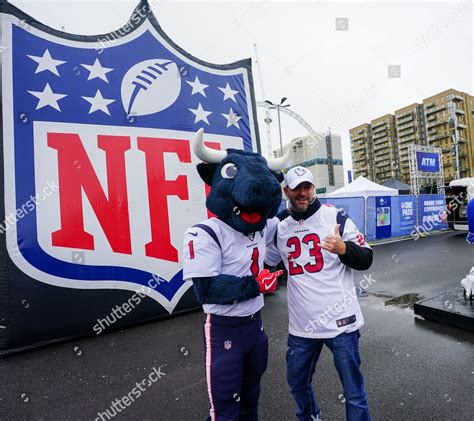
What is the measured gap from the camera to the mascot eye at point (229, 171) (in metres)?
1.75

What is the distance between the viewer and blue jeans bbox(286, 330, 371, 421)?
5.54ft

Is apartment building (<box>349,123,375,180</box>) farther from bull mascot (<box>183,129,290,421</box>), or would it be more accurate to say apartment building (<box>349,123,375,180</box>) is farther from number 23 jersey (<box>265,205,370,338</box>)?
bull mascot (<box>183,129,290,421</box>)

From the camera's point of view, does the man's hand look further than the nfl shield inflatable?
No

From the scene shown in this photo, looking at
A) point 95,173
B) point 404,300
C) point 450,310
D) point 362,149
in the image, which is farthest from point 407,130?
point 95,173

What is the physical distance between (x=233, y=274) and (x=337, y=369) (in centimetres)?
84

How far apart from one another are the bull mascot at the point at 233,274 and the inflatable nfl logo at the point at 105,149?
2927 mm

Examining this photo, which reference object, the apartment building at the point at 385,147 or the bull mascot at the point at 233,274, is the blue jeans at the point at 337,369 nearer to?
the bull mascot at the point at 233,274

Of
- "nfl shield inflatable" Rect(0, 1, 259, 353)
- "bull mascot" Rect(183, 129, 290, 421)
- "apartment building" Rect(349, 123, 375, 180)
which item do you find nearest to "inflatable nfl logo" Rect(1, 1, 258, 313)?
"nfl shield inflatable" Rect(0, 1, 259, 353)

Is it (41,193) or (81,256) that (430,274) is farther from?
(41,193)

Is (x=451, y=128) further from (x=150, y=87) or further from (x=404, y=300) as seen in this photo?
(x=150, y=87)

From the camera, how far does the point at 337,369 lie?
69.5 inches

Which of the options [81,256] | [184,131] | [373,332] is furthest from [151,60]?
[373,332]

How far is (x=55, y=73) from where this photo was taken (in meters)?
4.06

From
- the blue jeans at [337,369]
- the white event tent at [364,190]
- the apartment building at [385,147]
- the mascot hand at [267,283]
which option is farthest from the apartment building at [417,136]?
the mascot hand at [267,283]
